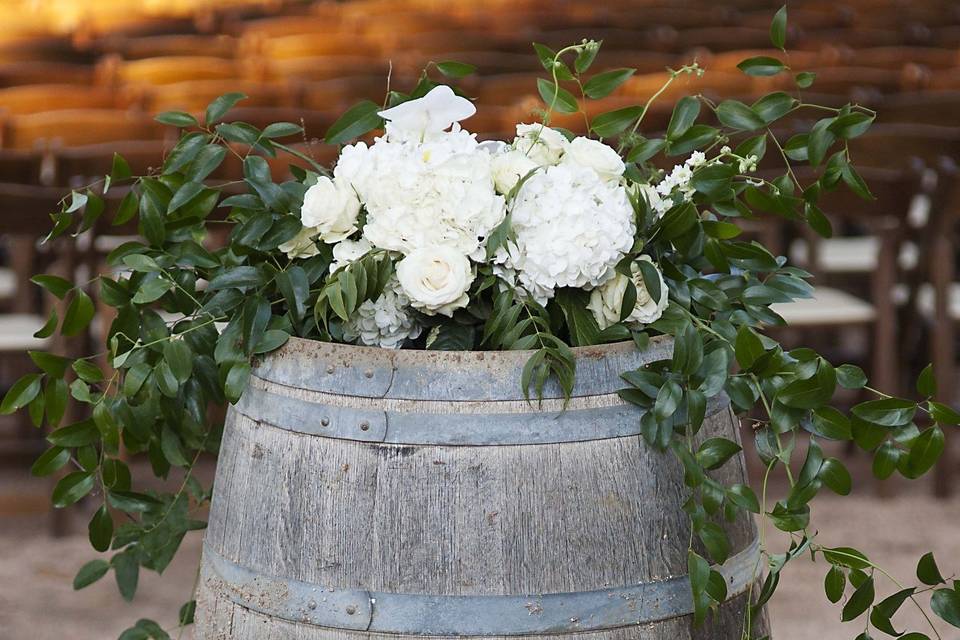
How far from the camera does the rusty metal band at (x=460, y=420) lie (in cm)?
131

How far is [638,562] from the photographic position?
1.35 metres

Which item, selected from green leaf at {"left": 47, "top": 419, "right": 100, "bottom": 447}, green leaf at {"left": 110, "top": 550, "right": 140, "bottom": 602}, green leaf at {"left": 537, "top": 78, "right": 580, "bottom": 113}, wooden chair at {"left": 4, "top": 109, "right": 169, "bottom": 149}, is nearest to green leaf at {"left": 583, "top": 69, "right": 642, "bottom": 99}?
green leaf at {"left": 537, "top": 78, "right": 580, "bottom": 113}

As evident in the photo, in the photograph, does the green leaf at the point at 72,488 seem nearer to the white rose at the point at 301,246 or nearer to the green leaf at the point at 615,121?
the white rose at the point at 301,246

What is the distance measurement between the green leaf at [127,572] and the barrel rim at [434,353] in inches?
19.8

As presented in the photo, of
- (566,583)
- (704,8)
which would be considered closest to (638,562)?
(566,583)

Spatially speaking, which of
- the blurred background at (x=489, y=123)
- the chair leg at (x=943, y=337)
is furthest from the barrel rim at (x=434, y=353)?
the chair leg at (x=943, y=337)

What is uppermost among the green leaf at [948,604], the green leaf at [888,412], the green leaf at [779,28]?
the green leaf at [779,28]

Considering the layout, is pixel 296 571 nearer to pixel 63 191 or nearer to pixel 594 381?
pixel 594 381

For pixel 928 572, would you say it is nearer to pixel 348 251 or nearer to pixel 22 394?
pixel 348 251

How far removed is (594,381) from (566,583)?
8.2 inches

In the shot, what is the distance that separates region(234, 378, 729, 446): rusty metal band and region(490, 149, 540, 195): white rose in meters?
0.24

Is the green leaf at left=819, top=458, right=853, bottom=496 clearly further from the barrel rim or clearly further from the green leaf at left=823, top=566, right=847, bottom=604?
the barrel rim

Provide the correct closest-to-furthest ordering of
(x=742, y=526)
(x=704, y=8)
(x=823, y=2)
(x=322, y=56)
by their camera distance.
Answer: (x=742, y=526)
(x=322, y=56)
(x=704, y=8)
(x=823, y=2)

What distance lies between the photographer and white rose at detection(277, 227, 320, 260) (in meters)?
1.44
